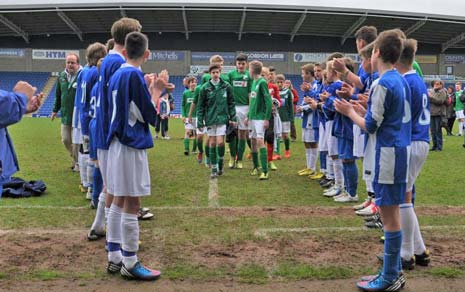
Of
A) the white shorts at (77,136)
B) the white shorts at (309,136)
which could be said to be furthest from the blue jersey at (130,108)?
the white shorts at (309,136)

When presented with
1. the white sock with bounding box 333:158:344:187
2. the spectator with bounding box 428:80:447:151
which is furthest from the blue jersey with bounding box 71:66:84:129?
the spectator with bounding box 428:80:447:151

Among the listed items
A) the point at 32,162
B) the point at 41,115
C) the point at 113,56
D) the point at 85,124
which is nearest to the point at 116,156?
the point at 113,56

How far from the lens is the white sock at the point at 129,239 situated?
412 centimetres

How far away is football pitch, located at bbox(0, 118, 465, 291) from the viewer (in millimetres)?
4020

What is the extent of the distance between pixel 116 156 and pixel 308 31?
4199cm

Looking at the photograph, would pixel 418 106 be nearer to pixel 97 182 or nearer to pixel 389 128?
pixel 389 128

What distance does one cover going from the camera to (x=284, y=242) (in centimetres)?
503

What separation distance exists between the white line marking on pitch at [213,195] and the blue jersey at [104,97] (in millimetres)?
2690

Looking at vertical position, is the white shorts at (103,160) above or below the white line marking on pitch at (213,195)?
above

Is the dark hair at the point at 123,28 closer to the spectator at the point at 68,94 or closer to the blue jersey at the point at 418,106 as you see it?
the blue jersey at the point at 418,106

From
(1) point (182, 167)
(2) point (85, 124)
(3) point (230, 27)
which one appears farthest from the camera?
(3) point (230, 27)

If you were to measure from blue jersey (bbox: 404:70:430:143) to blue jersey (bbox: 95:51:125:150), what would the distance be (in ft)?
9.11

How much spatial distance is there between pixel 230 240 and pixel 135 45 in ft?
7.50

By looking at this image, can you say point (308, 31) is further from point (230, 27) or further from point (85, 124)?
point (85, 124)
